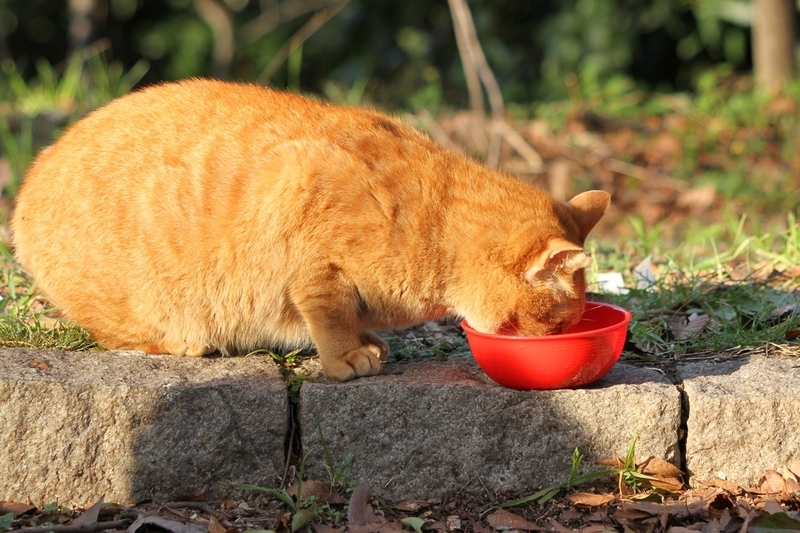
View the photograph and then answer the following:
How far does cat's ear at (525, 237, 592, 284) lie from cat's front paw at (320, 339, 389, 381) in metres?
0.64

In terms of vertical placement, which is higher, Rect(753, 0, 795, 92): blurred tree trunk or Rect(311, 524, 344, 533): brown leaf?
Rect(753, 0, 795, 92): blurred tree trunk

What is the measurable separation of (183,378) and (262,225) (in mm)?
604

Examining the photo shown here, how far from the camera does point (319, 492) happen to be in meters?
3.05

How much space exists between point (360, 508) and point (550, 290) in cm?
98

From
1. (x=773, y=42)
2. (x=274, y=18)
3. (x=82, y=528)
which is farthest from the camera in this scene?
(x=274, y=18)

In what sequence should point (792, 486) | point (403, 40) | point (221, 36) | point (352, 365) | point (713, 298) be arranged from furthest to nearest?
point (221, 36) < point (403, 40) < point (713, 298) < point (352, 365) < point (792, 486)

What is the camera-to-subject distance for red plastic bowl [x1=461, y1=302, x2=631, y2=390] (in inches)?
118

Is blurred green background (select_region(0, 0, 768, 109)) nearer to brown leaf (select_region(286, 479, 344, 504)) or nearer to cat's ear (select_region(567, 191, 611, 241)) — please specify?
cat's ear (select_region(567, 191, 611, 241))

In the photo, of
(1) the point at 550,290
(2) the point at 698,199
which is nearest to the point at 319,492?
(1) the point at 550,290

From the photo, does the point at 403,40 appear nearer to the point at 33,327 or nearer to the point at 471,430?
the point at 33,327

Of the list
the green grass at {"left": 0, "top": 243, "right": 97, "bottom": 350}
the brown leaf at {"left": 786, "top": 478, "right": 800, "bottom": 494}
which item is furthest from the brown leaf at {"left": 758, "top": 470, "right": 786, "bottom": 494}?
the green grass at {"left": 0, "top": 243, "right": 97, "bottom": 350}

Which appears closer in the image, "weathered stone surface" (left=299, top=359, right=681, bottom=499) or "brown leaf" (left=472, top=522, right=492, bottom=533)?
"brown leaf" (left=472, top=522, right=492, bottom=533)

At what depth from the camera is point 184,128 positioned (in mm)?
3543

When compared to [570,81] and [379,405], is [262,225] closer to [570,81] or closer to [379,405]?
[379,405]
